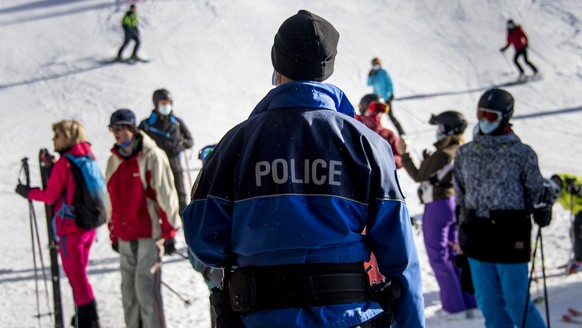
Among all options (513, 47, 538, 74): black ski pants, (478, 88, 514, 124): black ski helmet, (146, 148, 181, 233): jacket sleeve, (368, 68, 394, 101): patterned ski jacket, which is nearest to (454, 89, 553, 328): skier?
(478, 88, 514, 124): black ski helmet

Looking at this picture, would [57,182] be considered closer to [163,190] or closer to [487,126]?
[163,190]

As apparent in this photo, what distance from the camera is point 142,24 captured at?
2384cm

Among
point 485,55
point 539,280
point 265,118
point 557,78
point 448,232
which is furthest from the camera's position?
point 485,55

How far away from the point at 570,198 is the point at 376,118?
1849 mm

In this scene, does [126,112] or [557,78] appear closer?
[126,112]

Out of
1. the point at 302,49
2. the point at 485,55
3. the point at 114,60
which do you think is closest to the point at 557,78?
the point at 485,55

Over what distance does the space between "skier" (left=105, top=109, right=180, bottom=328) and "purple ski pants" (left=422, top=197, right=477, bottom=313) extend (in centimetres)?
215

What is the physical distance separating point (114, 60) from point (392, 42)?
8.53 m

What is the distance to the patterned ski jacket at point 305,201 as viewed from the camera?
8.25ft

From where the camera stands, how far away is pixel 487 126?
492cm

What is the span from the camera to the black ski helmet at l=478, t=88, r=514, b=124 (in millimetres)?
4887

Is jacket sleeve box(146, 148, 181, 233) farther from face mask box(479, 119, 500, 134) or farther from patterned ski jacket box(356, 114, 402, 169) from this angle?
face mask box(479, 119, 500, 134)

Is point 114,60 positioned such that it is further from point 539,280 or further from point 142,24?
point 539,280

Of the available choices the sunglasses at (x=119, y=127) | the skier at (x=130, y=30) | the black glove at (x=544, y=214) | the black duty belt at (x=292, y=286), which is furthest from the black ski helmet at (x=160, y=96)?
the skier at (x=130, y=30)
